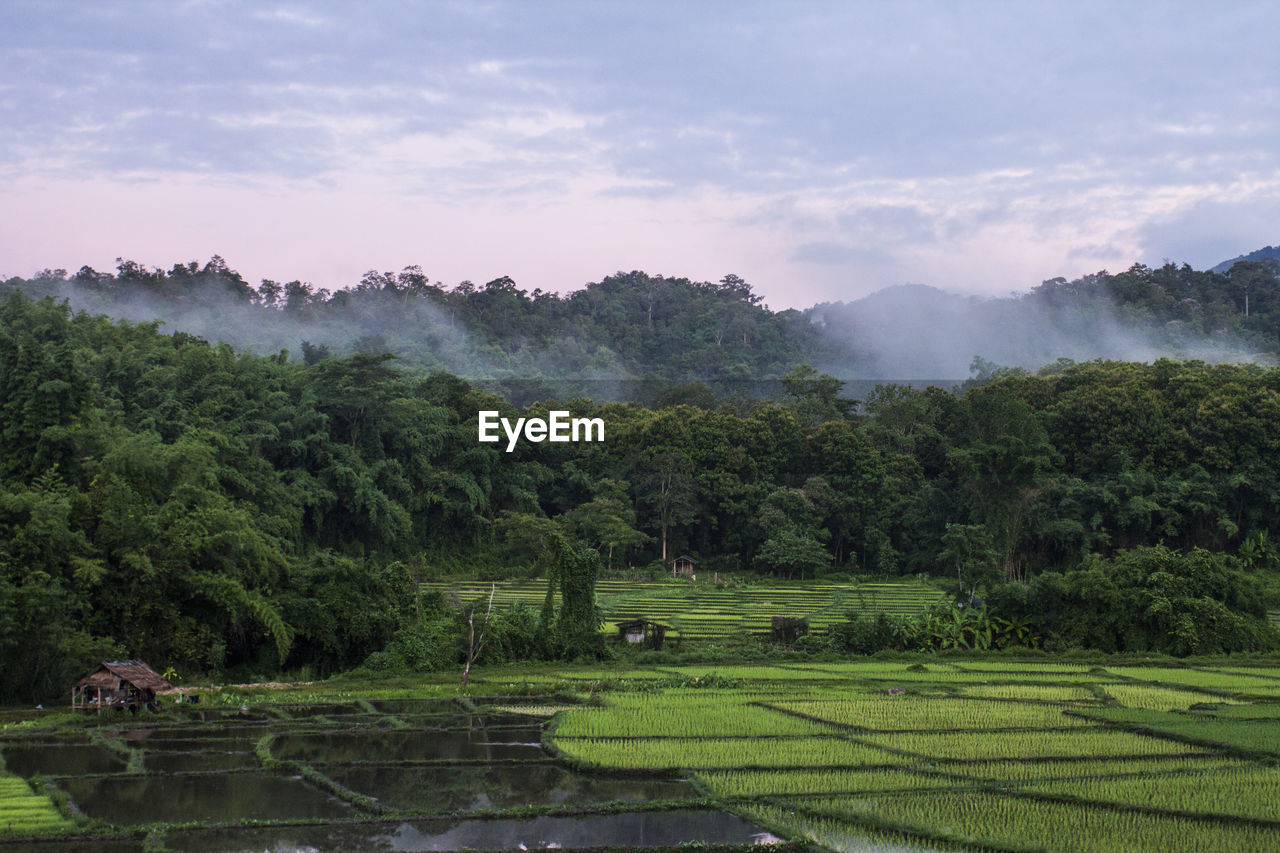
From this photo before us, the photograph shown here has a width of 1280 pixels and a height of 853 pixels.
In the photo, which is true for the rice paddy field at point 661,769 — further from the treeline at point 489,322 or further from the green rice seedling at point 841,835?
the treeline at point 489,322

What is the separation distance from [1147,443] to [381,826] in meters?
33.4

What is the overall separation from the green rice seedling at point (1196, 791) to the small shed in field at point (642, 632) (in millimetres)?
12932

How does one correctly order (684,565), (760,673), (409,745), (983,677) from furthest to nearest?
1. (684,565)
2. (760,673)
3. (983,677)
4. (409,745)

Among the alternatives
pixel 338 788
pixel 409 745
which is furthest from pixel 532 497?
pixel 338 788

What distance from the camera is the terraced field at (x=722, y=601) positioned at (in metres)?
26.9

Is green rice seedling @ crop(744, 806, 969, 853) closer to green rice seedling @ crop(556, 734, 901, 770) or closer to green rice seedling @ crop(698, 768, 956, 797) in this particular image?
green rice seedling @ crop(698, 768, 956, 797)

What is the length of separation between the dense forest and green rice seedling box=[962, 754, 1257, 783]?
11759 mm

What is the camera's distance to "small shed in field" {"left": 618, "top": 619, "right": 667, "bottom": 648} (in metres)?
23.7

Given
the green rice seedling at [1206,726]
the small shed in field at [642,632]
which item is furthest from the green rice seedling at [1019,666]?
the small shed in field at [642,632]

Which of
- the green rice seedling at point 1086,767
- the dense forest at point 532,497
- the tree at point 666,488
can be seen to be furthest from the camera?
the tree at point 666,488

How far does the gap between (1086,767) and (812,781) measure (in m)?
3.13

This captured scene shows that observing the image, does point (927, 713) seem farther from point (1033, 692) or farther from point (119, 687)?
point (119, 687)

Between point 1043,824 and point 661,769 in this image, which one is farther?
point 661,769

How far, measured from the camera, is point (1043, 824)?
9742 mm
